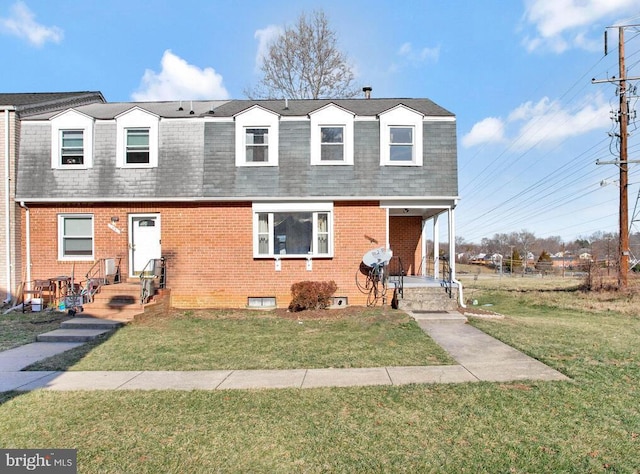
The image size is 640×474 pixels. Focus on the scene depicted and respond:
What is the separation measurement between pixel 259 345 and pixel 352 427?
387cm

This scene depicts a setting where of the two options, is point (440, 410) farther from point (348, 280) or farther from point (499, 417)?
point (348, 280)

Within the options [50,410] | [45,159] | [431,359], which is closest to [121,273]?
[45,159]

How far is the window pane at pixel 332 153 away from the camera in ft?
39.1

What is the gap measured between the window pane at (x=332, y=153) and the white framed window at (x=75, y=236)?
7.43 m

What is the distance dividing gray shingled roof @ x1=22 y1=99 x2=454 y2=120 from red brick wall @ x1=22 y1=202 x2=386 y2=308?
309cm

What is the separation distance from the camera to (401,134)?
1191cm

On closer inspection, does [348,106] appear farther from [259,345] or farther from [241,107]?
[259,345]

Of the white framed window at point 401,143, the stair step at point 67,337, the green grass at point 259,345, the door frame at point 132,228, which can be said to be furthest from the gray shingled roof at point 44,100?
the white framed window at point 401,143

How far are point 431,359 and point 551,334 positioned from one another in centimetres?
354

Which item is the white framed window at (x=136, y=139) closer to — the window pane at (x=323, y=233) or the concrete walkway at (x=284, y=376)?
the window pane at (x=323, y=233)

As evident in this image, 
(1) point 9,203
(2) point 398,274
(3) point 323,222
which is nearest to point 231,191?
(3) point 323,222

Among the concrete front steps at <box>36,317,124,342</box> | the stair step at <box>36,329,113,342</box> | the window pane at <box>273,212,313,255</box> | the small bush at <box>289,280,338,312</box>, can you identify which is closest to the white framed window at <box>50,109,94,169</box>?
the concrete front steps at <box>36,317,124,342</box>

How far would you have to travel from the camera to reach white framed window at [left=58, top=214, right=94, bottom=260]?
11930mm

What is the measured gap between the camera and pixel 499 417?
4.02 m
